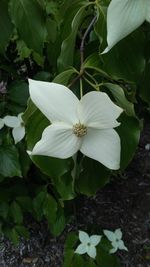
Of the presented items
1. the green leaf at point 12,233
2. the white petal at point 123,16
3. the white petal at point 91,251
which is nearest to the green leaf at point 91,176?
the white petal at point 123,16

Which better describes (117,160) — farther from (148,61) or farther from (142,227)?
(142,227)

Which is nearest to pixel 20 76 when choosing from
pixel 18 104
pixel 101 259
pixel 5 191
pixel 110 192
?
pixel 18 104

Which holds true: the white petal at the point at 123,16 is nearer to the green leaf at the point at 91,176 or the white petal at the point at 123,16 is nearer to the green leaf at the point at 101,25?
the green leaf at the point at 101,25

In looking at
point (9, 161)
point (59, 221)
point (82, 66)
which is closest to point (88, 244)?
point (59, 221)

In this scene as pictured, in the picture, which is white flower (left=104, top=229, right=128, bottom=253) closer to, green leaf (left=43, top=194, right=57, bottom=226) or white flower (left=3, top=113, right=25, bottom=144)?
green leaf (left=43, top=194, right=57, bottom=226)

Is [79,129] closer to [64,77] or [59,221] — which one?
Result: [64,77]

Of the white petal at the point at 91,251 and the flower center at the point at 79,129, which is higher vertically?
the flower center at the point at 79,129
